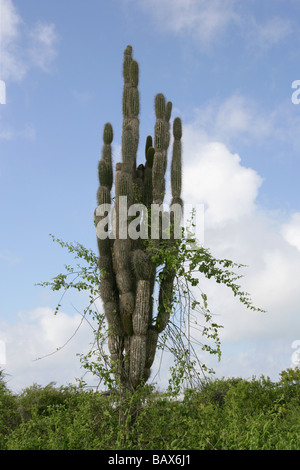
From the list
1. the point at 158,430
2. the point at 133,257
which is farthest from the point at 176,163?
the point at 158,430

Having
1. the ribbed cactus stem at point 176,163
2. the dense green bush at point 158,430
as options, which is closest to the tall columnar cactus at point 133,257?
the ribbed cactus stem at point 176,163

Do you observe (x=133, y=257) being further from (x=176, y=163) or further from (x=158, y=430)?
(x=158, y=430)

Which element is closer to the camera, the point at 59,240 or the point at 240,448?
the point at 240,448

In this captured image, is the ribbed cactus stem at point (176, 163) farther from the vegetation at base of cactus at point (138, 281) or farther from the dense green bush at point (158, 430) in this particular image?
A: the dense green bush at point (158, 430)

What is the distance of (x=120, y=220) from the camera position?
8172 mm

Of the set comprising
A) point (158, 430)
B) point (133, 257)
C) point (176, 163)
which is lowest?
point (158, 430)

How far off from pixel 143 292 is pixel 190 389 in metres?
1.69

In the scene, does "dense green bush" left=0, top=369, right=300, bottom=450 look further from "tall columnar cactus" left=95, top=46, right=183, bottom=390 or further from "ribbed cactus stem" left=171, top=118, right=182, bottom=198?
"ribbed cactus stem" left=171, top=118, right=182, bottom=198

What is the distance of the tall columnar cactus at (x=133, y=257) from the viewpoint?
25.6ft

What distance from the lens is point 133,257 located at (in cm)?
791

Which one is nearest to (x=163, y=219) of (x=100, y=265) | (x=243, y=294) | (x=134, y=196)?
(x=134, y=196)

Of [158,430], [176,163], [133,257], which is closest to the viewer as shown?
[158,430]
